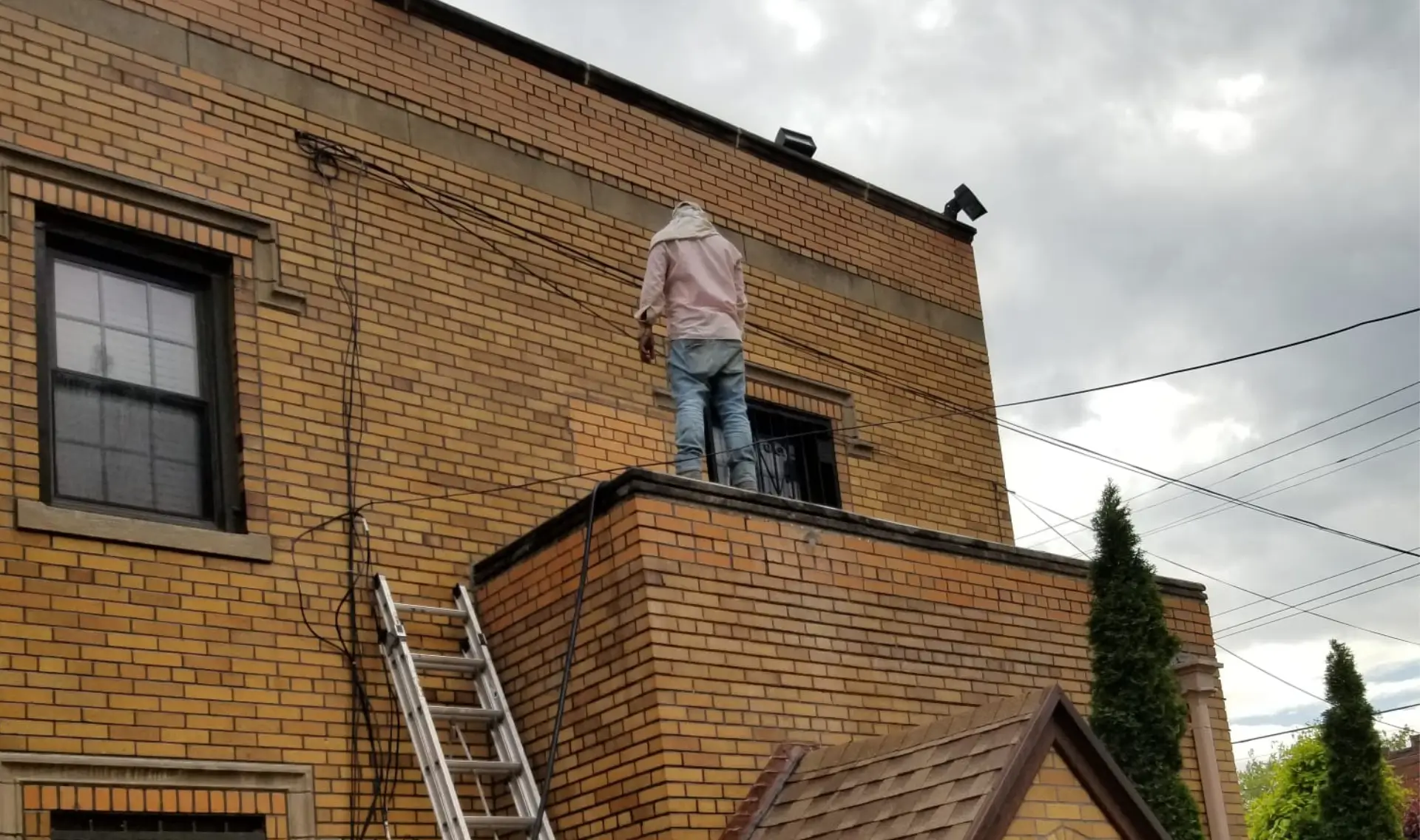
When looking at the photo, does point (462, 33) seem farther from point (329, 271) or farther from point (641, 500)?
A: point (641, 500)

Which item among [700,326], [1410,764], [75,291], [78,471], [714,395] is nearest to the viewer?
[78,471]

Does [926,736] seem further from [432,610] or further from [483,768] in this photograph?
[432,610]

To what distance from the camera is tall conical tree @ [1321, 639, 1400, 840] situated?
457 inches

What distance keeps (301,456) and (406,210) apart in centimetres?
181

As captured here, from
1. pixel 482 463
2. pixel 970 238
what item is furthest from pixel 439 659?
pixel 970 238

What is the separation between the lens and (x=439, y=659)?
784cm

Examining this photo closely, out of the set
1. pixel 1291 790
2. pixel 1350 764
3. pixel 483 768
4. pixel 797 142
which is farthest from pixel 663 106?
pixel 1291 790

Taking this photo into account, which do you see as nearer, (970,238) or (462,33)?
(462,33)

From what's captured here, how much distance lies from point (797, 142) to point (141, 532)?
6.84 m

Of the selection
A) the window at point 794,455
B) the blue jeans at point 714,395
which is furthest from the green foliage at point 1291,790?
the blue jeans at point 714,395

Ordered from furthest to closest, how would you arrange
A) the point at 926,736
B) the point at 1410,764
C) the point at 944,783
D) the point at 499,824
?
1. the point at 1410,764
2. the point at 499,824
3. the point at 926,736
4. the point at 944,783

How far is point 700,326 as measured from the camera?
878cm

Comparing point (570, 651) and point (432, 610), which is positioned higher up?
point (432, 610)

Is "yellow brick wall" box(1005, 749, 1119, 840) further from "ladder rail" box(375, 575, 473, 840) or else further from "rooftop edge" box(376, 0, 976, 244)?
"rooftop edge" box(376, 0, 976, 244)
